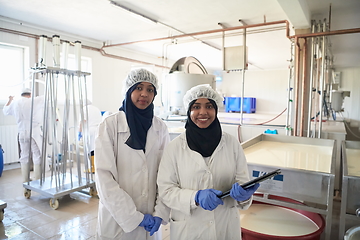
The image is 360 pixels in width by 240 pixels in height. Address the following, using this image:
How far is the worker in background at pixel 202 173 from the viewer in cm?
108

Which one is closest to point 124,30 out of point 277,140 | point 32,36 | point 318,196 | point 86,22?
point 86,22

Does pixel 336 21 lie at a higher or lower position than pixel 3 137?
higher

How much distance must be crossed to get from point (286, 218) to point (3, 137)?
14.8ft

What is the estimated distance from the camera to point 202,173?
1.09 m

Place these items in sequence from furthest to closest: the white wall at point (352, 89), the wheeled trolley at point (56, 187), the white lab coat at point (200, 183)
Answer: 1. the white wall at point (352, 89)
2. the wheeled trolley at point (56, 187)
3. the white lab coat at point (200, 183)

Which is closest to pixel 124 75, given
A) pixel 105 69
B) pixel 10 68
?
pixel 105 69

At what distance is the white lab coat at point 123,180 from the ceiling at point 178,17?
202cm

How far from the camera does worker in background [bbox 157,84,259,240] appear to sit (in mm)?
1083

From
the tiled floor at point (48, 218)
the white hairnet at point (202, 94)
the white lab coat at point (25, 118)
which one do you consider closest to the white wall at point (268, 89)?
the tiled floor at point (48, 218)

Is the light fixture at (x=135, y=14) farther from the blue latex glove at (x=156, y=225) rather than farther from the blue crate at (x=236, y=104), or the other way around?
the blue crate at (x=236, y=104)

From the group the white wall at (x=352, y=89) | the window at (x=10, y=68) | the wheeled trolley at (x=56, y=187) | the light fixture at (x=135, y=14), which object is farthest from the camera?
the white wall at (x=352, y=89)

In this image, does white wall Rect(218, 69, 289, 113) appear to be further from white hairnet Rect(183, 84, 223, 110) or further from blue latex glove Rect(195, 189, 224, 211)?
blue latex glove Rect(195, 189, 224, 211)

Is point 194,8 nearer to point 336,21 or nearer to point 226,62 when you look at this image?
point 226,62

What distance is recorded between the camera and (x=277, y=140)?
8.20 feet
